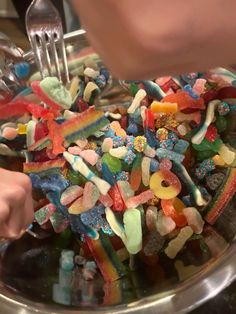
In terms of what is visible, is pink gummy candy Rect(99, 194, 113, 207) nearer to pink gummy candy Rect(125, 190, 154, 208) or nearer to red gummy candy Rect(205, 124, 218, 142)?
pink gummy candy Rect(125, 190, 154, 208)

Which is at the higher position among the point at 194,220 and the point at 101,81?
the point at 101,81

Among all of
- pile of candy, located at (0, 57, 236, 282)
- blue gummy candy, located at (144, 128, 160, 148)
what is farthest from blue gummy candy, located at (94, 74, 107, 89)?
blue gummy candy, located at (144, 128, 160, 148)

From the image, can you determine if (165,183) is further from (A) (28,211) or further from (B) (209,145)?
(A) (28,211)

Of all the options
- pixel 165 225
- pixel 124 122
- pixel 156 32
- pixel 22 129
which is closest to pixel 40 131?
pixel 22 129

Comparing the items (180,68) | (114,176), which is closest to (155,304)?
(114,176)

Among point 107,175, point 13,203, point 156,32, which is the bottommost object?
point 107,175

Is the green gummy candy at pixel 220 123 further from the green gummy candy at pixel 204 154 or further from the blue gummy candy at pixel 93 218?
the blue gummy candy at pixel 93 218

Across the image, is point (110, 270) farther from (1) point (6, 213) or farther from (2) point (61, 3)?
(2) point (61, 3)
